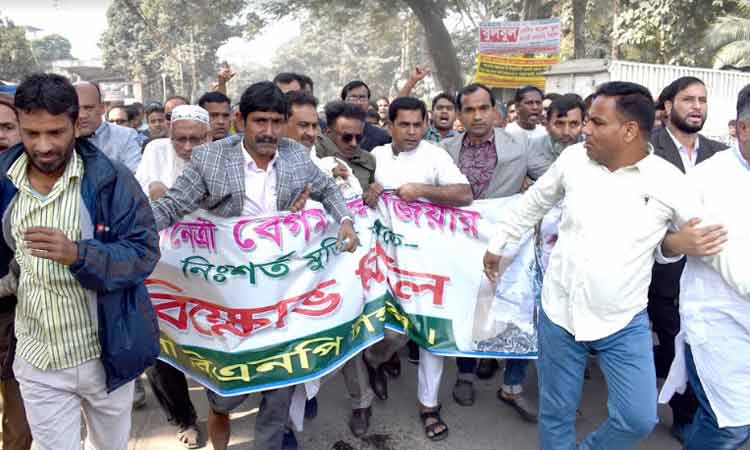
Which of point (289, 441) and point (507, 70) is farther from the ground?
point (507, 70)

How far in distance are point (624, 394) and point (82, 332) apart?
2.25 m

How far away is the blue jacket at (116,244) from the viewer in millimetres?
2201

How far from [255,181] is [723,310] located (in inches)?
89.7

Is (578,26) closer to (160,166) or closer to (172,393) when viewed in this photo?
(160,166)

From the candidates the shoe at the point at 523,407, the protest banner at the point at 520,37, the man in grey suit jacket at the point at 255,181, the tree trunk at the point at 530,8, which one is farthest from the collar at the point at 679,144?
the tree trunk at the point at 530,8

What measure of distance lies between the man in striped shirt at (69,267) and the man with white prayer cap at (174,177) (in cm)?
114

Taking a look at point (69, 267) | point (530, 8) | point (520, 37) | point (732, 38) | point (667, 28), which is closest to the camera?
point (69, 267)

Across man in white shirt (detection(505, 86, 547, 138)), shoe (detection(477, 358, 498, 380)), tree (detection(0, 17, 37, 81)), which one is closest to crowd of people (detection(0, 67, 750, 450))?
shoe (detection(477, 358, 498, 380))

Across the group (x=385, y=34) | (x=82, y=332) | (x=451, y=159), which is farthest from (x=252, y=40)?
(x=82, y=332)

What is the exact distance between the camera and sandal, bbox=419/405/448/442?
11.9 feet

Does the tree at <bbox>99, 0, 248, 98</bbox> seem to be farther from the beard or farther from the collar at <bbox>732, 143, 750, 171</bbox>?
the collar at <bbox>732, 143, 750, 171</bbox>

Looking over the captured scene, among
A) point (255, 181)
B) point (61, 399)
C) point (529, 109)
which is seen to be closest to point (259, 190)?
point (255, 181)

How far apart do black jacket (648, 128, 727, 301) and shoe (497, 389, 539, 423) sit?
1.03 meters

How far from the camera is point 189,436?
3.53 m
